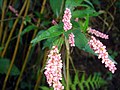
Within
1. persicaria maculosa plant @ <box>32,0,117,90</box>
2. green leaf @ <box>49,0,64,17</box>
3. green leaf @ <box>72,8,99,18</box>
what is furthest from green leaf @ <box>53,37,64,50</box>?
green leaf @ <box>49,0,64,17</box>

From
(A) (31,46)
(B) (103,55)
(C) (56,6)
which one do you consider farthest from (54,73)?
(A) (31,46)

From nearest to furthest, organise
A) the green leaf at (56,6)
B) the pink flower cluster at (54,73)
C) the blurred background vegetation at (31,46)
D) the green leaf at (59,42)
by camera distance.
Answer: the pink flower cluster at (54,73)
the green leaf at (59,42)
the green leaf at (56,6)
the blurred background vegetation at (31,46)

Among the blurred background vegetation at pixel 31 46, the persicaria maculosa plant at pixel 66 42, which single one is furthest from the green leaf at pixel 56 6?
the persicaria maculosa plant at pixel 66 42

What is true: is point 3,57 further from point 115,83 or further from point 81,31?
point 115,83

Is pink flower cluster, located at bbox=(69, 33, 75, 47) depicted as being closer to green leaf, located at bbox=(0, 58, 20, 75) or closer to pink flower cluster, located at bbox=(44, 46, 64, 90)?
pink flower cluster, located at bbox=(44, 46, 64, 90)

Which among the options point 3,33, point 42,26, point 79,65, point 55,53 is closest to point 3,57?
point 3,33

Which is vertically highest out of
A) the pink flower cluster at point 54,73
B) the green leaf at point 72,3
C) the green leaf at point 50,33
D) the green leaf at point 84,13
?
the green leaf at point 72,3

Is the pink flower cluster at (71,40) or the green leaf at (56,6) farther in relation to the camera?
the green leaf at (56,6)

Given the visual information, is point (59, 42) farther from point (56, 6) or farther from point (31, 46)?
point (31, 46)

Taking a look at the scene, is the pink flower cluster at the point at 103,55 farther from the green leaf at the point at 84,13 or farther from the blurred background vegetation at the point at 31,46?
the blurred background vegetation at the point at 31,46
